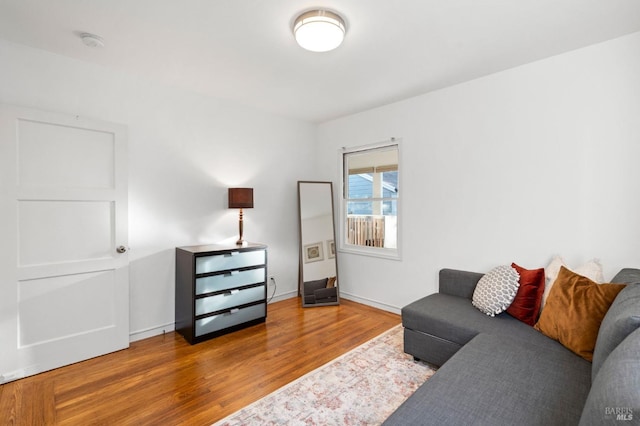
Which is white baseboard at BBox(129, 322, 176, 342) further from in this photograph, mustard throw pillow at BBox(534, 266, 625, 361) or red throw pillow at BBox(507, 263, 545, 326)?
mustard throw pillow at BBox(534, 266, 625, 361)

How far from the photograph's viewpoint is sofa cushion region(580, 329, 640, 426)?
A: 79cm

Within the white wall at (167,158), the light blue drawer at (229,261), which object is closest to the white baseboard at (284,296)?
the white wall at (167,158)

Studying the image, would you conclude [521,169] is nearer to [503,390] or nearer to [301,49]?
[503,390]

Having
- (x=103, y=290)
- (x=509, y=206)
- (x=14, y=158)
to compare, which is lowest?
(x=103, y=290)

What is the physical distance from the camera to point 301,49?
2.42 m

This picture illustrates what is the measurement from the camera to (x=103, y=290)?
2719 millimetres

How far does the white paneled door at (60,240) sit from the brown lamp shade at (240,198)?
3.42 feet

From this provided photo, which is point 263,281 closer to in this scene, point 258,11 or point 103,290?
point 103,290

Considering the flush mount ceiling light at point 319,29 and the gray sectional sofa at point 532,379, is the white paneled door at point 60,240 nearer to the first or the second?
the flush mount ceiling light at point 319,29

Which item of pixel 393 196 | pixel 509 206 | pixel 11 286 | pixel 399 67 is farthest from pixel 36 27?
pixel 509 206

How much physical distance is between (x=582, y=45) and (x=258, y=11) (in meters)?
2.45

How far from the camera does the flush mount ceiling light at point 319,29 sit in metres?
1.94

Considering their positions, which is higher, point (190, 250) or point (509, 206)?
point (509, 206)

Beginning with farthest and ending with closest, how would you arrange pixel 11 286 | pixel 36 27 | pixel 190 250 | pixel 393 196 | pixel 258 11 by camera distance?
pixel 393 196, pixel 190 250, pixel 11 286, pixel 36 27, pixel 258 11
